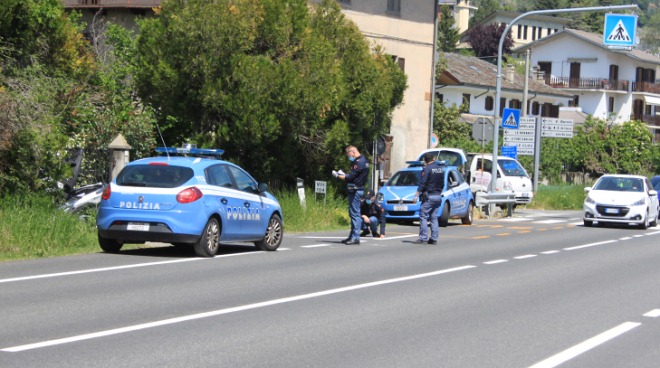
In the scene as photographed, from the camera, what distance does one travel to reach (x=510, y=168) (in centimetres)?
4019

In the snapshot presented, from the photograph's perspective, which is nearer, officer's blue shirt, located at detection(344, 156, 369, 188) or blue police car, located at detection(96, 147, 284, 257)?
blue police car, located at detection(96, 147, 284, 257)

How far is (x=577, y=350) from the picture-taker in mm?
9484

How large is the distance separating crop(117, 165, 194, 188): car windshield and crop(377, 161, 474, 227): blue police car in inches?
484

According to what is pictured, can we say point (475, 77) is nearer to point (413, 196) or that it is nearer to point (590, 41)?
point (590, 41)

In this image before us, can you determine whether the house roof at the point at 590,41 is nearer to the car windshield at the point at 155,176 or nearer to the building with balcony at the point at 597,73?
the building with balcony at the point at 597,73

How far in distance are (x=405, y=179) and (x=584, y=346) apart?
20204 mm

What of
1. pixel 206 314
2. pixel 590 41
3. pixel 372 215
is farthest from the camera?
pixel 590 41

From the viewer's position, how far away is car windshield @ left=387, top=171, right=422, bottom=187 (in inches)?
→ 1165

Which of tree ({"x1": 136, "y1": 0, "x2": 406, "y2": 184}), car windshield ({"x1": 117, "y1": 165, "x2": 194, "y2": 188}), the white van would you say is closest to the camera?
car windshield ({"x1": 117, "y1": 165, "x2": 194, "y2": 188})

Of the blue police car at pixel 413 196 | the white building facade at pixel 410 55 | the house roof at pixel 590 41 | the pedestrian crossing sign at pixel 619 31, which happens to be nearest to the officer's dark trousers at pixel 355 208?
the blue police car at pixel 413 196

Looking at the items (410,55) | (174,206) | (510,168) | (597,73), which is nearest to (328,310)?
(174,206)

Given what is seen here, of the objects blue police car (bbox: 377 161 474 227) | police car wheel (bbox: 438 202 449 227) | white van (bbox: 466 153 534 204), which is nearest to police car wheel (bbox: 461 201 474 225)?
blue police car (bbox: 377 161 474 227)

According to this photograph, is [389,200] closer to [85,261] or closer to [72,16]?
[72,16]

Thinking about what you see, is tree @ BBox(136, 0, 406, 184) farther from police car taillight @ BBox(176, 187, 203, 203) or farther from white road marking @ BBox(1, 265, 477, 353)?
white road marking @ BBox(1, 265, 477, 353)
